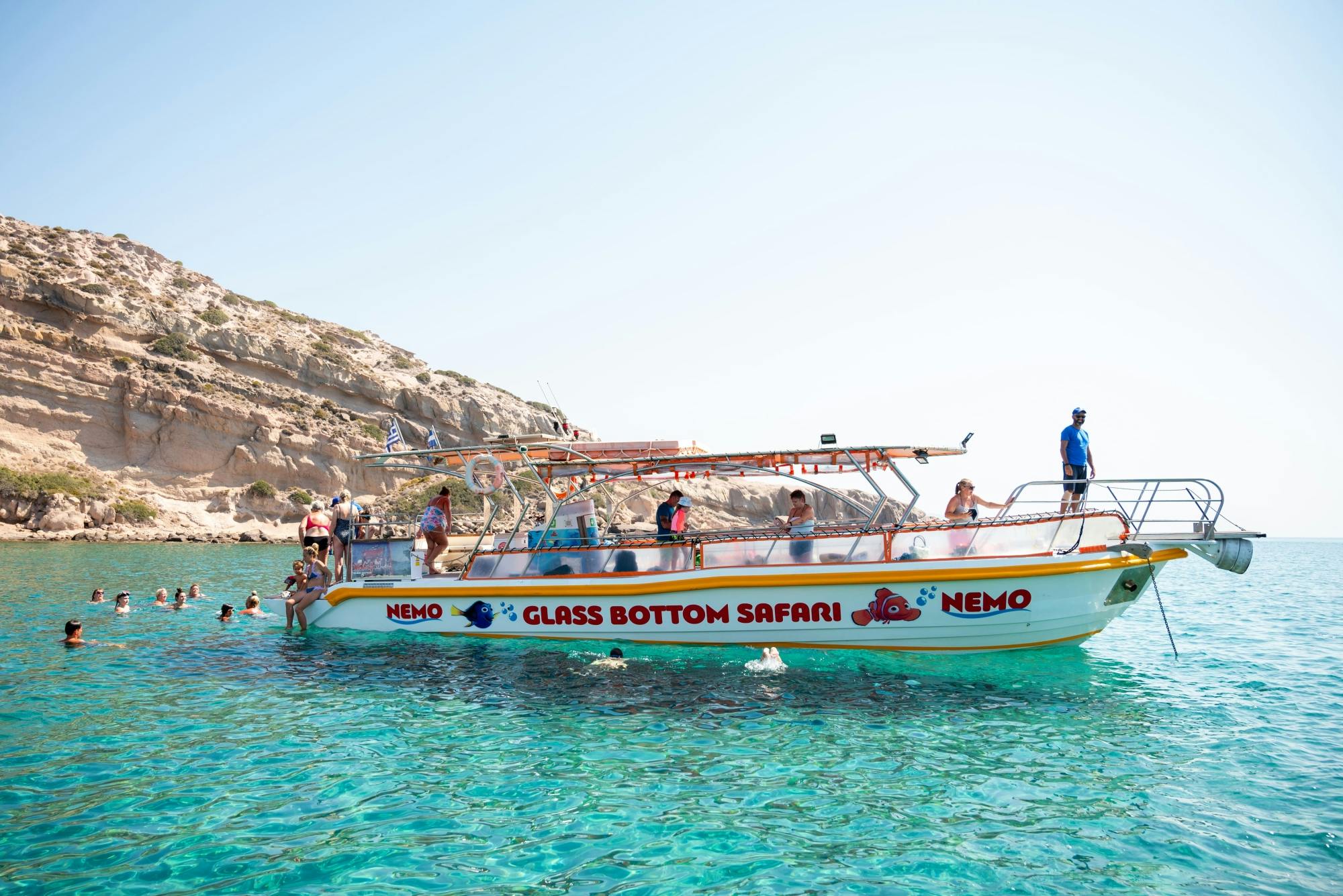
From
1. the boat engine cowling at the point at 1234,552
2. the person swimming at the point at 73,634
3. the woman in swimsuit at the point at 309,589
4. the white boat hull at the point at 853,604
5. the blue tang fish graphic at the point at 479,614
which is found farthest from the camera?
the woman in swimsuit at the point at 309,589

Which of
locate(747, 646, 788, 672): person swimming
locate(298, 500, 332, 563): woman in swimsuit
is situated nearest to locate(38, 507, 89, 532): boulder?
locate(298, 500, 332, 563): woman in swimsuit

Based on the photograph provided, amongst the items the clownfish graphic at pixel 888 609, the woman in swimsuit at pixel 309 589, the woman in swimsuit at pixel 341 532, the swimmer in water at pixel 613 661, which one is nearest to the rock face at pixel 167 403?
the woman in swimsuit at pixel 309 589

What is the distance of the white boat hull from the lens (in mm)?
10969

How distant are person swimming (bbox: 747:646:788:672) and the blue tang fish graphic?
4621 mm

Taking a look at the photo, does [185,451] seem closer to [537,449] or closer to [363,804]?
[537,449]

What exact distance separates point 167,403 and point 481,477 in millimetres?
41355

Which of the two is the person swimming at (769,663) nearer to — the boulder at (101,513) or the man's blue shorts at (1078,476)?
the man's blue shorts at (1078,476)

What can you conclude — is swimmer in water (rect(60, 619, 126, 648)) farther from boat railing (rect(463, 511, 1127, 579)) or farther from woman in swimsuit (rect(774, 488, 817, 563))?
woman in swimsuit (rect(774, 488, 817, 563))

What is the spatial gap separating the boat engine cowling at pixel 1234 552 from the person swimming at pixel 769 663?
606cm

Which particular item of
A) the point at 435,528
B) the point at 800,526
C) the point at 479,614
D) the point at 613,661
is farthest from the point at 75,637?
the point at 800,526

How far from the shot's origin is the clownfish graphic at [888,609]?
36.6 feet

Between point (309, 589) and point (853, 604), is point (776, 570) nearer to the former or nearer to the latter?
point (853, 604)

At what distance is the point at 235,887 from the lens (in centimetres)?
500

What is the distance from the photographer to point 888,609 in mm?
11211
